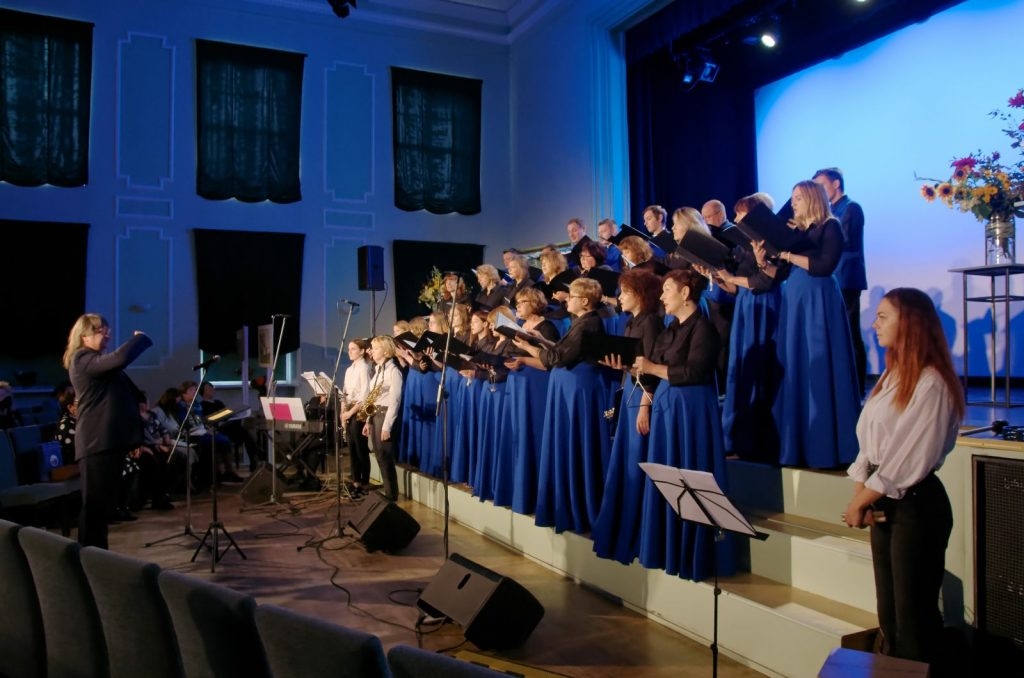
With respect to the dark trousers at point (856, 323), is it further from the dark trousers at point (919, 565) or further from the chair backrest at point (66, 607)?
the chair backrest at point (66, 607)

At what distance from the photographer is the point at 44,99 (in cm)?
1008

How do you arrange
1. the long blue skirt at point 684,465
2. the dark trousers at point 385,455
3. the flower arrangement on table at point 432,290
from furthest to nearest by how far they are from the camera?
the flower arrangement on table at point 432,290, the dark trousers at point 385,455, the long blue skirt at point 684,465

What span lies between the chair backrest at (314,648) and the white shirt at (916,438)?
6.11 ft

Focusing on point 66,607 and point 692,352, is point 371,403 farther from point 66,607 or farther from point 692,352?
point 66,607

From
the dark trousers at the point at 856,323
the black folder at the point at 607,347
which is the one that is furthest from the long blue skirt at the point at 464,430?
the dark trousers at the point at 856,323

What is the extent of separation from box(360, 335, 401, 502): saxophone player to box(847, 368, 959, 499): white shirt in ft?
17.5

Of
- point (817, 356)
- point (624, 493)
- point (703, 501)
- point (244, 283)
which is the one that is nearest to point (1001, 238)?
point (817, 356)

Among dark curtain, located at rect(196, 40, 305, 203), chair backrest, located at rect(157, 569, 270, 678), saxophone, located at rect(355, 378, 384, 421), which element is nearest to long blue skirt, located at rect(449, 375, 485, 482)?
saxophone, located at rect(355, 378, 384, 421)

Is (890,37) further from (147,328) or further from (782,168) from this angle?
(147,328)

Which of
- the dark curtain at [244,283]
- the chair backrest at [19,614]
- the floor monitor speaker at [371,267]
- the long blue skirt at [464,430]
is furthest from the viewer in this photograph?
the dark curtain at [244,283]

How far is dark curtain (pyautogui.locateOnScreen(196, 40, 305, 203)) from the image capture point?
35.7 ft

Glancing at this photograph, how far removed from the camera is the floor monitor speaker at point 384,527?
533 cm

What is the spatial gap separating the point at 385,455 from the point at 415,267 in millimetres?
5090

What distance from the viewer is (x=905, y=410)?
2.66 meters
